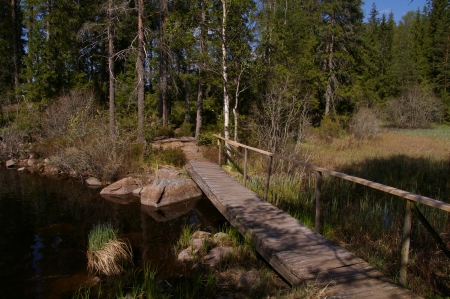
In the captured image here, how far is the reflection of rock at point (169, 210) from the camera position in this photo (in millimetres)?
8341

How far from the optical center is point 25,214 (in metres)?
8.27

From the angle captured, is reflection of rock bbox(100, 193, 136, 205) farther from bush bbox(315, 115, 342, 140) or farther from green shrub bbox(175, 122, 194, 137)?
bush bbox(315, 115, 342, 140)

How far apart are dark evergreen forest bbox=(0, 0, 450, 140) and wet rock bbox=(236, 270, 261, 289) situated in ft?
22.1

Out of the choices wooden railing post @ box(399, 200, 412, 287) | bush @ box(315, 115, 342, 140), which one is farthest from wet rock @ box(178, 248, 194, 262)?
bush @ box(315, 115, 342, 140)

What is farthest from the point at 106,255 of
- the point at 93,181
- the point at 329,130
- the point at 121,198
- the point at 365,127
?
the point at 365,127

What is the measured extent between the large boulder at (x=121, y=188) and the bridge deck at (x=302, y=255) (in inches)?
182

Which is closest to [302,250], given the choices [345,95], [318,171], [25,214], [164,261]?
[318,171]

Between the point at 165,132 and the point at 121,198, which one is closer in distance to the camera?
the point at 121,198

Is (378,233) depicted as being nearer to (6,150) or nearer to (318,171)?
(318,171)

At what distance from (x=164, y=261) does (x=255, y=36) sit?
11233 mm

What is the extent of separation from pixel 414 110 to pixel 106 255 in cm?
3738

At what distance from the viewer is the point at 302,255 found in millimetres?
4172

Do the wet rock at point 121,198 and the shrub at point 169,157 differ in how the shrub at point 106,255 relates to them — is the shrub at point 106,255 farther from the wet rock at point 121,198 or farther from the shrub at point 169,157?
the shrub at point 169,157

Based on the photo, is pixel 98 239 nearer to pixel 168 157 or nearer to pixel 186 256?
pixel 186 256
